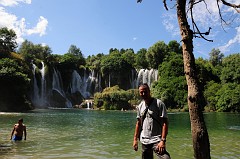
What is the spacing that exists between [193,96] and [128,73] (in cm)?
8529

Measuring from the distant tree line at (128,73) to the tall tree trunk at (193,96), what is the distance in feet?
183

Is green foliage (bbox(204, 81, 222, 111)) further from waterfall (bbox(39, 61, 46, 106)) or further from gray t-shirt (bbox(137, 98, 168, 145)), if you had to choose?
gray t-shirt (bbox(137, 98, 168, 145))

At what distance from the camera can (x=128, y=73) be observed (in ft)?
296

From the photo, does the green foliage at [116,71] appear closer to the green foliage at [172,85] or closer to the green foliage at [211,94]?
the green foliage at [172,85]

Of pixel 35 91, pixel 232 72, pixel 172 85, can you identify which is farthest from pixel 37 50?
pixel 232 72

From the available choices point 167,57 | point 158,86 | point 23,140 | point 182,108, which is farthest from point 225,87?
point 23,140

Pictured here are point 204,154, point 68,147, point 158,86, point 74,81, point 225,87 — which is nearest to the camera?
point 204,154

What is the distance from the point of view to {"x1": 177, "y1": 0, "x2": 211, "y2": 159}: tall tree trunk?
192 inches

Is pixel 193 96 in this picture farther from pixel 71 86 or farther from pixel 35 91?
pixel 71 86

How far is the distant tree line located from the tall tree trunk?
183ft

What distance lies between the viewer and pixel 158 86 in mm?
77188

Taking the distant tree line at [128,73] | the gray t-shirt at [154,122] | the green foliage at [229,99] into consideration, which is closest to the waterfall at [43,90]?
the distant tree line at [128,73]

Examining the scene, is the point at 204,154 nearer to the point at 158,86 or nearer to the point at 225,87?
the point at 225,87

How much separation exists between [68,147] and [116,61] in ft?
247
